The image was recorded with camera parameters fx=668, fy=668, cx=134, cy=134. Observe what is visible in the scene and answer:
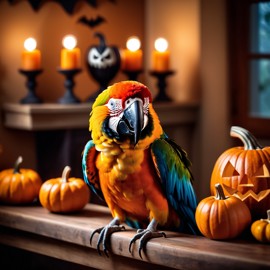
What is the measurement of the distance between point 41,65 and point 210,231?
171 cm

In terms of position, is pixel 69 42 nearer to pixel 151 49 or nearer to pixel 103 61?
pixel 103 61

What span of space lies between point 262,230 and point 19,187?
3.06 ft

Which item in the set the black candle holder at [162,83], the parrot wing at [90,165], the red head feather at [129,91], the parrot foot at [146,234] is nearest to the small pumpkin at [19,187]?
the parrot wing at [90,165]

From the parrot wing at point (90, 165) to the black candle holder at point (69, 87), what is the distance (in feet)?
4.01

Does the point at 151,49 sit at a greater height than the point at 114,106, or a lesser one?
greater

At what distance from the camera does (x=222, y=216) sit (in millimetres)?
1737

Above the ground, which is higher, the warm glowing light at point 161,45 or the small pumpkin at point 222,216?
the warm glowing light at point 161,45

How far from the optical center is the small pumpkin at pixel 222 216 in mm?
1741

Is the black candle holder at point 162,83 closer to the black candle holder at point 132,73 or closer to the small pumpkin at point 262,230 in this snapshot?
the black candle holder at point 132,73

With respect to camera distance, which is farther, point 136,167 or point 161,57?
point 161,57

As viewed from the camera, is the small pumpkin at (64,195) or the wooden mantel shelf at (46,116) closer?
the small pumpkin at (64,195)

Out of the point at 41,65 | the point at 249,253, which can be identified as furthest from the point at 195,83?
the point at 249,253

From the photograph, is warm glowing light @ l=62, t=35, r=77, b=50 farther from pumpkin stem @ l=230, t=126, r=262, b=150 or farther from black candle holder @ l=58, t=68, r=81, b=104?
pumpkin stem @ l=230, t=126, r=262, b=150

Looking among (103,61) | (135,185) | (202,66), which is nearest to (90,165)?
(135,185)
